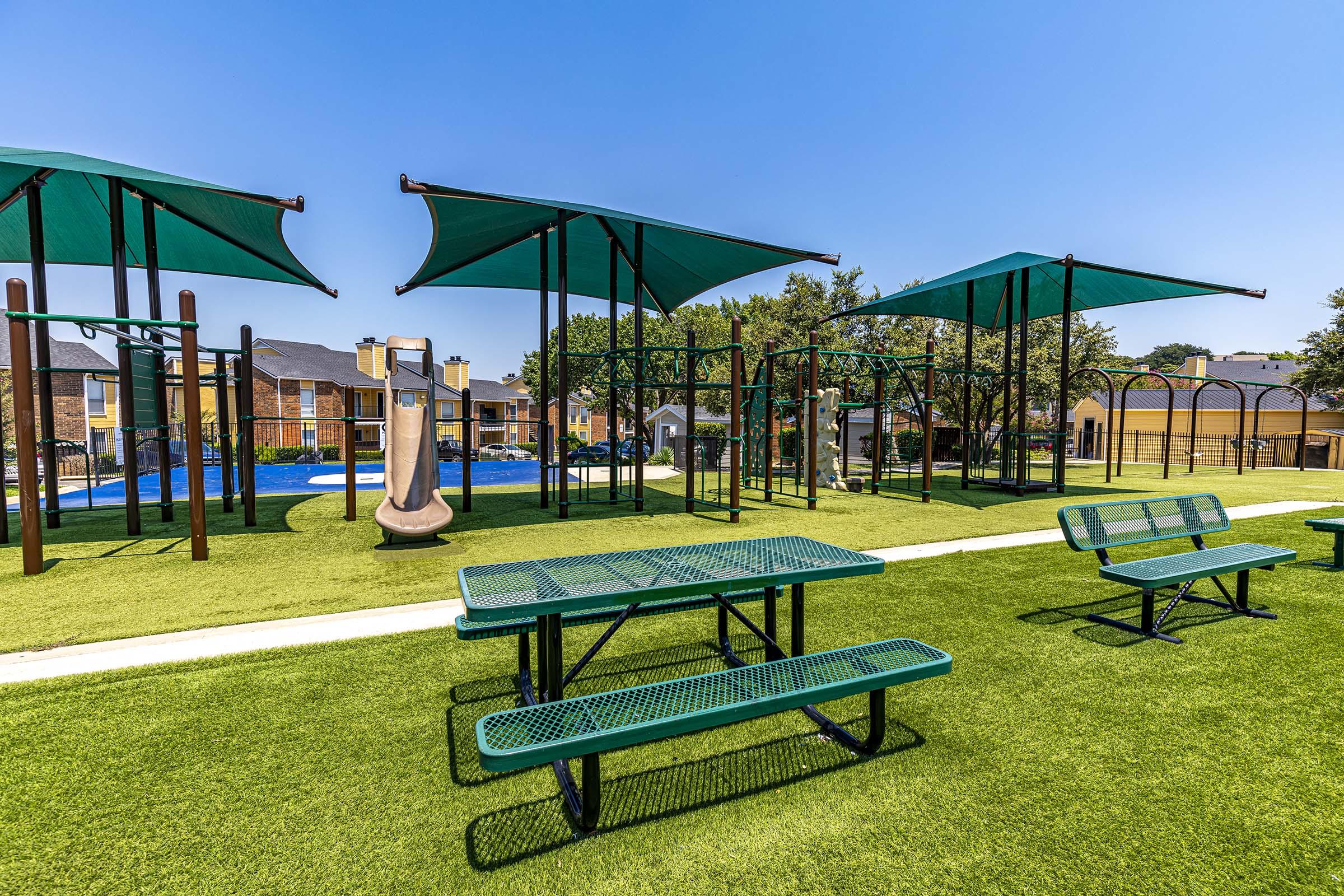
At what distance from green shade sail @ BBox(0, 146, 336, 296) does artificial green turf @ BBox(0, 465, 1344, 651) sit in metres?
4.43

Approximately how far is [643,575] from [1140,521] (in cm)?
478

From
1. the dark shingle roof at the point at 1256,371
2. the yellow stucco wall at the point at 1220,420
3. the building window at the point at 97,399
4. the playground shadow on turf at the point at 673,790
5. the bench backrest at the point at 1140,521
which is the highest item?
the dark shingle roof at the point at 1256,371

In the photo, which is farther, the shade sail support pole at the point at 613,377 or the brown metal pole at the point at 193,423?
the shade sail support pole at the point at 613,377

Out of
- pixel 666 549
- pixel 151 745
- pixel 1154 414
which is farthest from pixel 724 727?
pixel 1154 414

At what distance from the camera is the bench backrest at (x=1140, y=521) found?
511 centimetres

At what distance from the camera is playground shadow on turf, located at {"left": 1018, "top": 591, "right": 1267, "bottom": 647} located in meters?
4.61

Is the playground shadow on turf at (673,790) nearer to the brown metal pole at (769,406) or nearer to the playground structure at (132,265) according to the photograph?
the playground structure at (132,265)

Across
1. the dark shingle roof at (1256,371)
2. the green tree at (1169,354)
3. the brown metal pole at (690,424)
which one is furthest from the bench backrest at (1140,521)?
the green tree at (1169,354)

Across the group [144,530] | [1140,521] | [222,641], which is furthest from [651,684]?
[144,530]

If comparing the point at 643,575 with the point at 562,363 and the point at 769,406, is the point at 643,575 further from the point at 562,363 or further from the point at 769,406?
the point at 769,406

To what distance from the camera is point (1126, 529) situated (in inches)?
209

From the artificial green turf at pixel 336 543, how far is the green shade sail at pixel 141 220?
443cm

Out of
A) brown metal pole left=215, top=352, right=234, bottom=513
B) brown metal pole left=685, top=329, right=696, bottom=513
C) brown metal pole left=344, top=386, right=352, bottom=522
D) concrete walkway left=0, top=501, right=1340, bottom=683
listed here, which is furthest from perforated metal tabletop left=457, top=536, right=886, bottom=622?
brown metal pole left=215, top=352, right=234, bottom=513

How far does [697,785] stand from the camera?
2764mm
